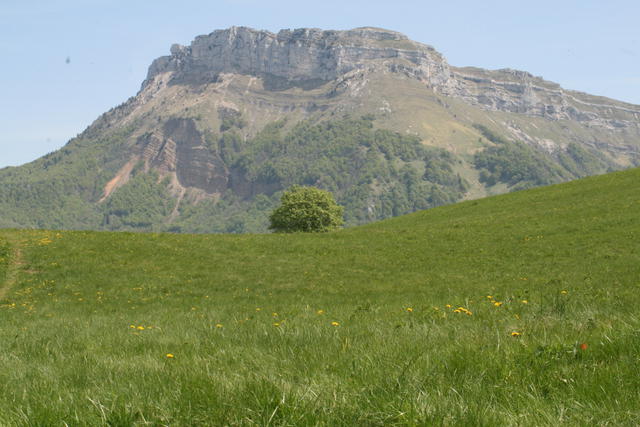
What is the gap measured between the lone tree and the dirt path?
41.2m

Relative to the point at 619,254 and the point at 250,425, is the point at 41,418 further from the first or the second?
the point at 619,254

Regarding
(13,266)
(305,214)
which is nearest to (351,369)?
(13,266)

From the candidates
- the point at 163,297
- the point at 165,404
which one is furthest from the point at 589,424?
the point at 163,297

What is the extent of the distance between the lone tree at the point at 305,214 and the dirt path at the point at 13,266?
4118 cm

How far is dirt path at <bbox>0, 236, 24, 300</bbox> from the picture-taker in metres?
31.3

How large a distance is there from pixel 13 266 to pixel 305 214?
44950mm

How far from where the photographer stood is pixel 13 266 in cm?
3466

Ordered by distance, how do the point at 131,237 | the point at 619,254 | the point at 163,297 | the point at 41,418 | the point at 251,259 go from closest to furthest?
the point at 41,418, the point at 163,297, the point at 619,254, the point at 251,259, the point at 131,237

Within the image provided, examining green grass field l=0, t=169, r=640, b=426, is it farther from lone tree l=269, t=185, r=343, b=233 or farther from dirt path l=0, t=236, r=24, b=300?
lone tree l=269, t=185, r=343, b=233

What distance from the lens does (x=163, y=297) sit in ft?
95.9

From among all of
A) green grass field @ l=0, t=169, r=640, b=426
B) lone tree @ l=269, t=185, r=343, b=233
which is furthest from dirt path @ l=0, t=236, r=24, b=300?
lone tree @ l=269, t=185, r=343, b=233

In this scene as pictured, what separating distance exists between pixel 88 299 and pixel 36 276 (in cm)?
644

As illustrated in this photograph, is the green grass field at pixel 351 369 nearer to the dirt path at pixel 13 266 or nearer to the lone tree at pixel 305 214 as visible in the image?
the dirt path at pixel 13 266

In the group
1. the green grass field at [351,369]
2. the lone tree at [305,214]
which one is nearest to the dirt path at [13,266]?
the green grass field at [351,369]
